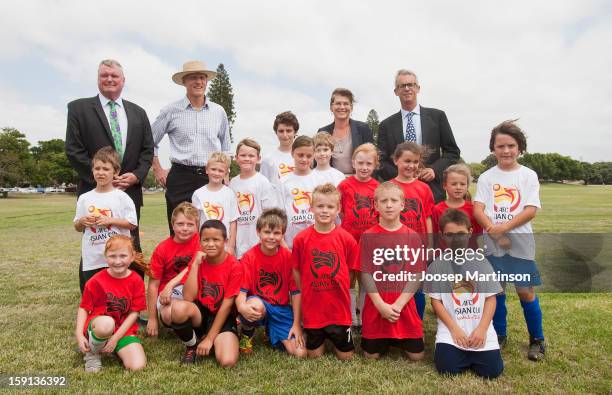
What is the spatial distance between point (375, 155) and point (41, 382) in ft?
12.8

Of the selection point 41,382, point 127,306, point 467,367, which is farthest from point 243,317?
point 467,367

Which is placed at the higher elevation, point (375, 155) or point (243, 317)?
point (375, 155)

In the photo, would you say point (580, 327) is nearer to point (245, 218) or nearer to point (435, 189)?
point (435, 189)

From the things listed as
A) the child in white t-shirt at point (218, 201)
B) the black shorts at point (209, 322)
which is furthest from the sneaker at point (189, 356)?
the child in white t-shirt at point (218, 201)

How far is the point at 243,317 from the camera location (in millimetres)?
4320

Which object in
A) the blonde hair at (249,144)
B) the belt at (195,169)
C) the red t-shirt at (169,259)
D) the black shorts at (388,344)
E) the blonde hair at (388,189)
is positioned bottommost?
the black shorts at (388,344)

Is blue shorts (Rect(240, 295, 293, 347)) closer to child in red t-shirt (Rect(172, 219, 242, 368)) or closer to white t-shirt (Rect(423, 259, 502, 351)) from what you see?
child in red t-shirt (Rect(172, 219, 242, 368))

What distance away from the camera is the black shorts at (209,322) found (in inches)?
→ 172

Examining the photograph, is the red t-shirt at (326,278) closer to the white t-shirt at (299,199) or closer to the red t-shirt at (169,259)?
the white t-shirt at (299,199)

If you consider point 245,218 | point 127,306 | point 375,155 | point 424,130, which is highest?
point 424,130

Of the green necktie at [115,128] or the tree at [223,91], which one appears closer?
the green necktie at [115,128]

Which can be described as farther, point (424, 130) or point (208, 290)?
point (424, 130)

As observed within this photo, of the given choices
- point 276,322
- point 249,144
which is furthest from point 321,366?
point 249,144

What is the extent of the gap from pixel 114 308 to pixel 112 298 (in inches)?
4.0
